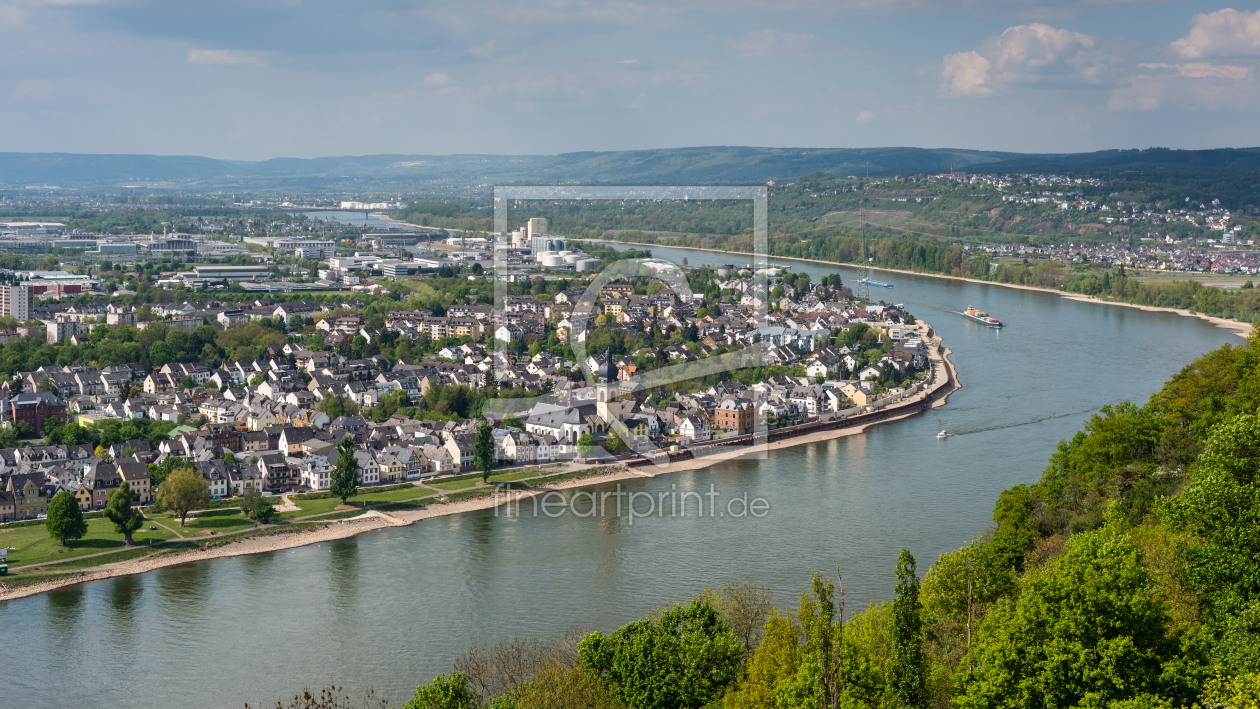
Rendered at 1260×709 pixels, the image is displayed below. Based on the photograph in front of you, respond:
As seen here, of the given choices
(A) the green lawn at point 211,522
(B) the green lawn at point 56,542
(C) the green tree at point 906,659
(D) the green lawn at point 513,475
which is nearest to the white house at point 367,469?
(D) the green lawn at point 513,475

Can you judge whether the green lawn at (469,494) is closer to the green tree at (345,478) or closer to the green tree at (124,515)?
the green tree at (345,478)

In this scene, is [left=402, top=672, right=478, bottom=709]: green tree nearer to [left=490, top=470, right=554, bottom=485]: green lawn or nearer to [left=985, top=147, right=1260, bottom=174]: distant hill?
[left=490, top=470, right=554, bottom=485]: green lawn

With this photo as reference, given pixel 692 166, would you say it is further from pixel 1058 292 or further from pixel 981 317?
pixel 981 317

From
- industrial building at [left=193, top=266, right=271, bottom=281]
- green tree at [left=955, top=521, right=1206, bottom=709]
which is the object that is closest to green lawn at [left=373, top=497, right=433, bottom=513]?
green tree at [left=955, top=521, right=1206, bottom=709]

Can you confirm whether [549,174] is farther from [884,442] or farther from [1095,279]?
[884,442]

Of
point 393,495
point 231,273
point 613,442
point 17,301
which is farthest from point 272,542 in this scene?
point 231,273

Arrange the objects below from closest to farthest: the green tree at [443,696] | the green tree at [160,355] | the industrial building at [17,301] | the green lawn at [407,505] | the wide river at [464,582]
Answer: the green tree at [443,696], the wide river at [464,582], the green lawn at [407,505], the green tree at [160,355], the industrial building at [17,301]
